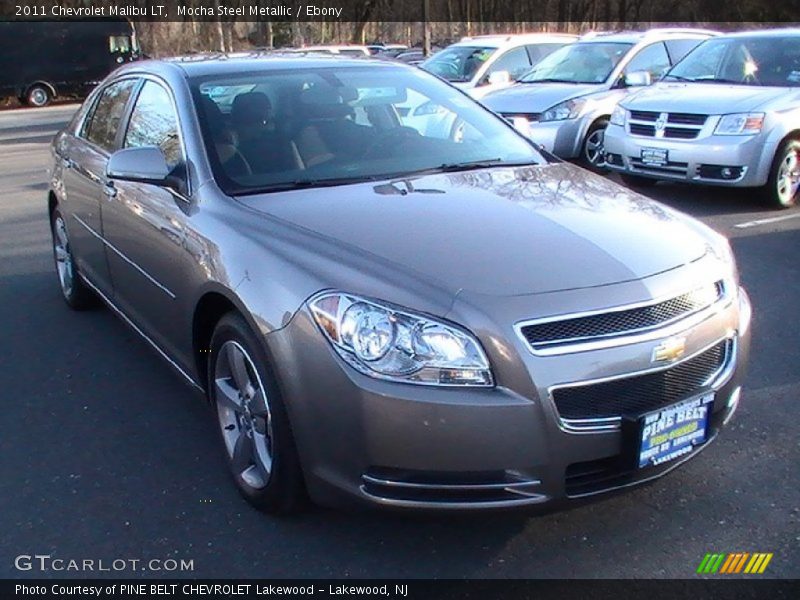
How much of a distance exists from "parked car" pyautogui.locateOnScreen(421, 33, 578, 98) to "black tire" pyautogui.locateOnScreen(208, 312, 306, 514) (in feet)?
33.8

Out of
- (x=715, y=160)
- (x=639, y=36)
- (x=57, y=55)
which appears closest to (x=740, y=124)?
(x=715, y=160)

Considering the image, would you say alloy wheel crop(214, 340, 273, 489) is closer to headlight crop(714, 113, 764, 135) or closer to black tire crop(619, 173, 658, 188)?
headlight crop(714, 113, 764, 135)

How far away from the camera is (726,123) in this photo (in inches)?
329

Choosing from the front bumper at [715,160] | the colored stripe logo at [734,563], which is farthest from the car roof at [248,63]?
the front bumper at [715,160]

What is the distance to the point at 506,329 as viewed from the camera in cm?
271

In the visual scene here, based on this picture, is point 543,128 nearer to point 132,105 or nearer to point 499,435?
point 132,105

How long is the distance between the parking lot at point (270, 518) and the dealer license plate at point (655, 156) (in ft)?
12.5

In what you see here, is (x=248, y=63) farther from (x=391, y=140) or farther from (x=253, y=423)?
(x=253, y=423)

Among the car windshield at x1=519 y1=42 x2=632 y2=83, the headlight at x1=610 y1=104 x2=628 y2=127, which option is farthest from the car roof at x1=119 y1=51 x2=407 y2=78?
the car windshield at x1=519 y1=42 x2=632 y2=83

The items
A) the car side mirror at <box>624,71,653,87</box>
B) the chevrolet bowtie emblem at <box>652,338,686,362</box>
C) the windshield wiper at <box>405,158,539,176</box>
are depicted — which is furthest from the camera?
the car side mirror at <box>624,71,653,87</box>

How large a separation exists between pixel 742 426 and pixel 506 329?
185cm

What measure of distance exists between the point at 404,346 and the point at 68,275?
395 cm

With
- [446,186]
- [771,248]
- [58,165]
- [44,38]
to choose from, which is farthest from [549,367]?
[44,38]

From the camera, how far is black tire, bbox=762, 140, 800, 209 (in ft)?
27.7
